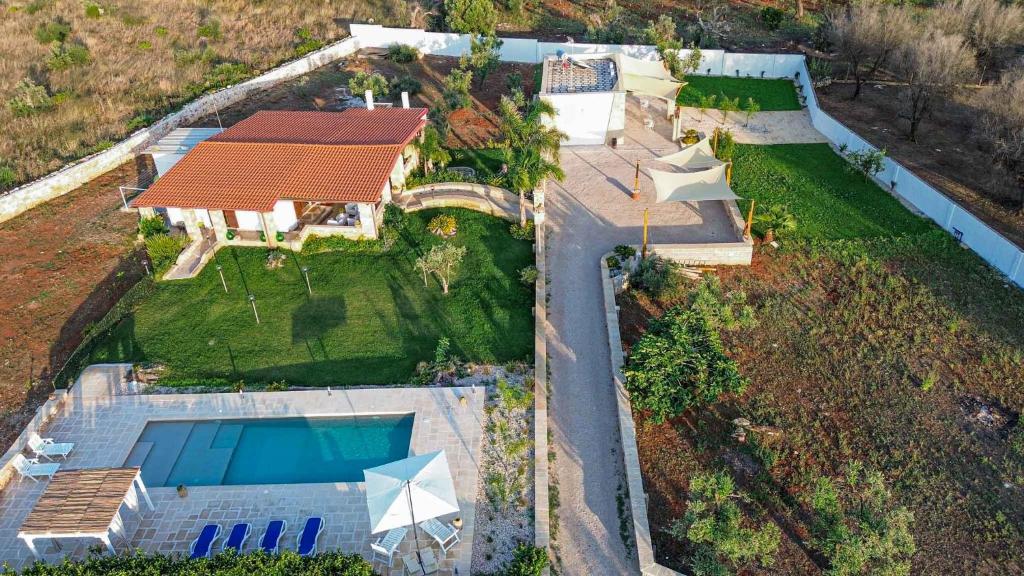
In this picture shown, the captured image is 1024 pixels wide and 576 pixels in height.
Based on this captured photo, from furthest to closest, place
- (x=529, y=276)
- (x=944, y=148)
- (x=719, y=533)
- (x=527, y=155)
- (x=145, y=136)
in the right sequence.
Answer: (x=145, y=136) → (x=944, y=148) → (x=527, y=155) → (x=529, y=276) → (x=719, y=533)

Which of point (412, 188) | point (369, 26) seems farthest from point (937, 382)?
point (369, 26)

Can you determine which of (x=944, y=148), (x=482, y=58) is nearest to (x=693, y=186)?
(x=944, y=148)

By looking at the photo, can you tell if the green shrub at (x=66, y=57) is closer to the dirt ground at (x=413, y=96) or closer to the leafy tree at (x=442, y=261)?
the dirt ground at (x=413, y=96)

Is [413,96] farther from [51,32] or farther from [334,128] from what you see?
[51,32]

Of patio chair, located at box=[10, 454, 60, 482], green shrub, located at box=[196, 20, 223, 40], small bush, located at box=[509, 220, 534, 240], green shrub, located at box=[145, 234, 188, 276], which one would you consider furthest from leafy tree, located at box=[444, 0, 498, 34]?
patio chair, located at box=[10, 454, 60, 482]

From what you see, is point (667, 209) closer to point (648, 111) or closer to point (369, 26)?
point (648, 111)

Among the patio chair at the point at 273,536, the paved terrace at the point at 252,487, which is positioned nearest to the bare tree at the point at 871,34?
the paved terrace at the point at 252,487

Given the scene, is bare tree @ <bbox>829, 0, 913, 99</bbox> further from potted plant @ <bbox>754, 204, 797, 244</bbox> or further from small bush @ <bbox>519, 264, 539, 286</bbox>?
small bush @ <bbox>519, 264, 539, 286</bbox>
